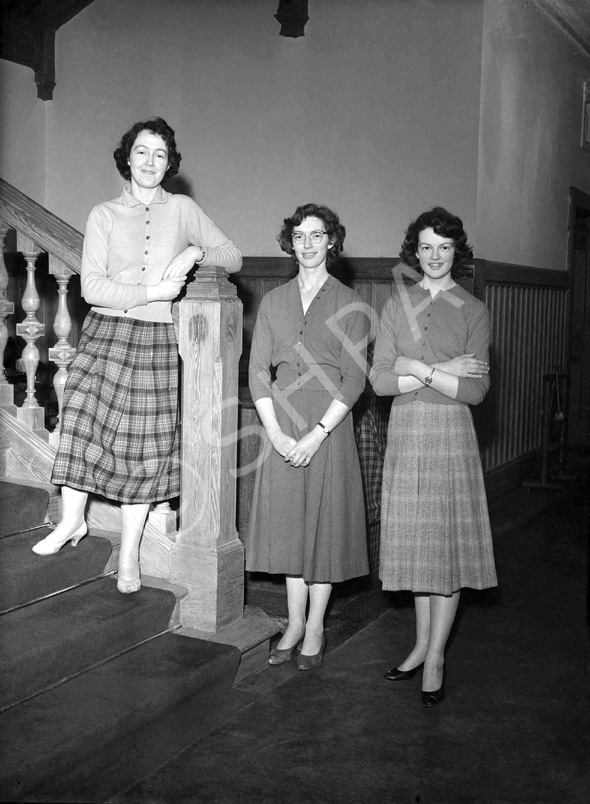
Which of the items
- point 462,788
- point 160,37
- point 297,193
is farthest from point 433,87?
point 462,788

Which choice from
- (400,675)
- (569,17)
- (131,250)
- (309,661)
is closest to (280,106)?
(569,17)

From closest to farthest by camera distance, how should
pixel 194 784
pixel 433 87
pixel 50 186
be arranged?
pixel 194 784 < pixel 433 87 < pixel 50 186

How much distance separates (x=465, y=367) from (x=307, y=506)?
2.31 feet

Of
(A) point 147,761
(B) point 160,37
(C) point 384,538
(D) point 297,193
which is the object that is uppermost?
(B) point 160,37

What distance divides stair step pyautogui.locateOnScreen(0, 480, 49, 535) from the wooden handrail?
791 mm

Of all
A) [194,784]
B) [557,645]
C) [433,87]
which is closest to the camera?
[194,784]

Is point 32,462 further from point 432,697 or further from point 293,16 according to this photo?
point 293,16

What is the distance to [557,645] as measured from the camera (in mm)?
3504

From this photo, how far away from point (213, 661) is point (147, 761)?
0.43m

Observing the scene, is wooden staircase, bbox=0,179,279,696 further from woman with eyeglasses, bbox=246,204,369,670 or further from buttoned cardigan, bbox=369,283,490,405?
buttoned cardigan, bbox=369,283,490,405

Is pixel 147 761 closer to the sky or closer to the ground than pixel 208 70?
closer to the ground

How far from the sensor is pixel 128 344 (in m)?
2.98

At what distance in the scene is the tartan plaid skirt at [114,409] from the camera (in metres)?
2.97

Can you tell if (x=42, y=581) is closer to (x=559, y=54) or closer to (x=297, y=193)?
(x=297, y=193)
